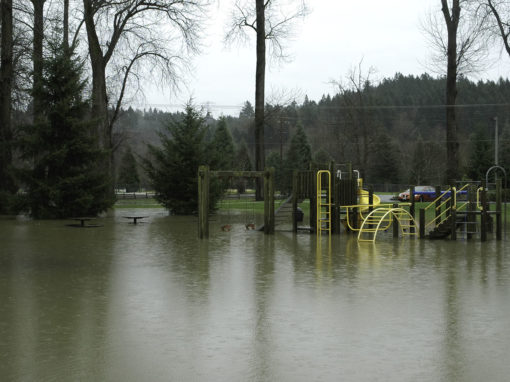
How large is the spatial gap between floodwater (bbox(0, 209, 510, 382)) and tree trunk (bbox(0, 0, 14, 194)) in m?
14.6

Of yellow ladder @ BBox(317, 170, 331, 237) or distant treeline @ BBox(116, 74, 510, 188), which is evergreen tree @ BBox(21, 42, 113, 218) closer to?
yellow ladder @ BBox(317, 170, 331, 237)

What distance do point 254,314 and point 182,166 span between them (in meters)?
22.0

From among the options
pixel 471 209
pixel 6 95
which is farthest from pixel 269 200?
pixel 6 95

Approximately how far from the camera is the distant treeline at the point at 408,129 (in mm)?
62875

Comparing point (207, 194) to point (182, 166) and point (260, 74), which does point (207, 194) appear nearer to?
point (182, 166)

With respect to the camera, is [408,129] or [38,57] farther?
[408,129]

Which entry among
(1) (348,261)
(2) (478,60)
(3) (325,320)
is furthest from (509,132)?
(3) (325,320)

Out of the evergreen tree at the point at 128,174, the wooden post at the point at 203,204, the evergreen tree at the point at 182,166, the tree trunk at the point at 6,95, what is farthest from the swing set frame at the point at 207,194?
the evergreen tree at the point at 128,174

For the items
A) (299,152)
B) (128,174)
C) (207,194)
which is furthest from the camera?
(128,174)

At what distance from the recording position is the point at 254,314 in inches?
330

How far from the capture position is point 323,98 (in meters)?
110

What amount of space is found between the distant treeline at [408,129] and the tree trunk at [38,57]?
2607cm

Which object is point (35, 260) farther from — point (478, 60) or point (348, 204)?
point (478, 60)

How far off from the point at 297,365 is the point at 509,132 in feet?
269
